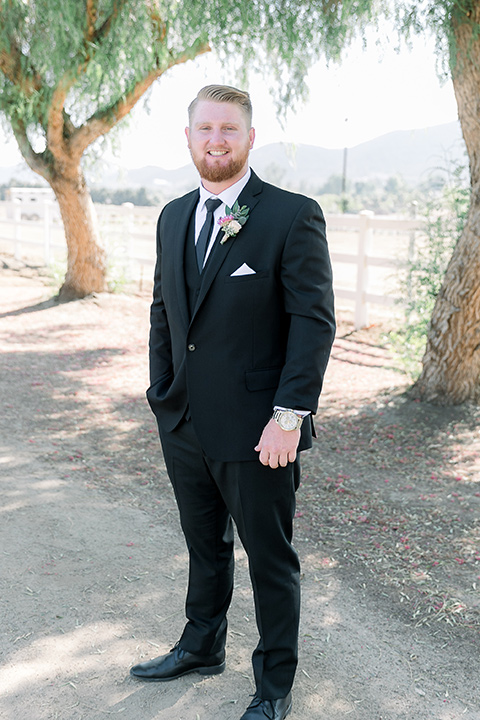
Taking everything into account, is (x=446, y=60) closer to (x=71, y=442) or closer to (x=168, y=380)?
(x=71, y=442)

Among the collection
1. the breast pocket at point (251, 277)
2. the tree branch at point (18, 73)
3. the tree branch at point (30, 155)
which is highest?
the tree branch at point (18, 73)

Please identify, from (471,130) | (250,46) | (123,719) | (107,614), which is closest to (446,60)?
(471,130)

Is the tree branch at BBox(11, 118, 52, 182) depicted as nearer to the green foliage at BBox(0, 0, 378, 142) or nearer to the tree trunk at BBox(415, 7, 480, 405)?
the green foliage at BBox(0, 0, 378, 142)

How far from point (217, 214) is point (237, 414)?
67 centimetres

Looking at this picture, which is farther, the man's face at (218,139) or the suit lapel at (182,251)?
the suit lapel at (182,251)

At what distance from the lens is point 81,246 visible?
39.4 ft

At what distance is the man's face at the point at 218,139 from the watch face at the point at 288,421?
0.80 meters

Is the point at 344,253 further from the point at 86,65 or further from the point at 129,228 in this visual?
the point at 129,228

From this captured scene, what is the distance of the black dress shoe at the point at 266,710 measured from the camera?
8.13 feet

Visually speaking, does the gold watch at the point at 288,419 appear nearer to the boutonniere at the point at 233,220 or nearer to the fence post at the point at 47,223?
the boutonniere at the point at 233,220

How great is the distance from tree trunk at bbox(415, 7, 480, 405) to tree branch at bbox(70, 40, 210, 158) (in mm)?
5547

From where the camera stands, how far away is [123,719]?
2523 millimetres

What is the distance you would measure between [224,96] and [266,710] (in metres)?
2.02

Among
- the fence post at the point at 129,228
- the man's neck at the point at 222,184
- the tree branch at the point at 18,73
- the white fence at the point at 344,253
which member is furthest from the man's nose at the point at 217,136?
the fence post at the point at 129,228
